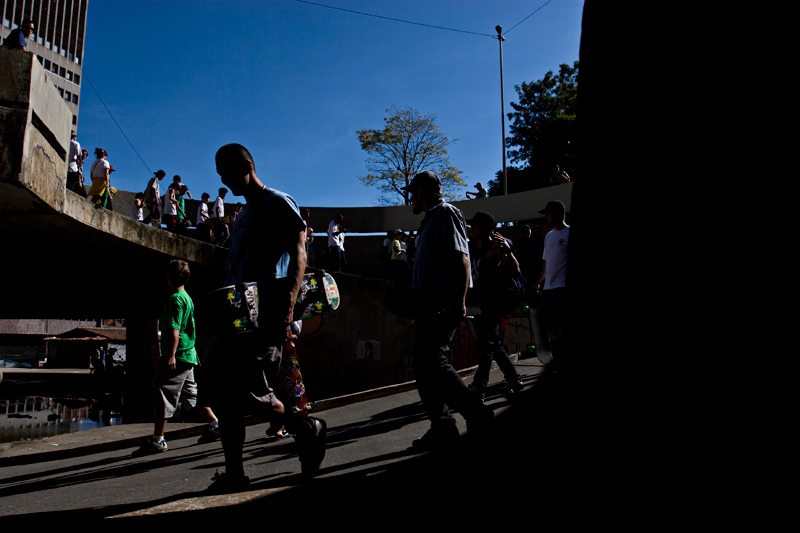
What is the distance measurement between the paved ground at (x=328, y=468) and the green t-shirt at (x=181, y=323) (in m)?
0.96

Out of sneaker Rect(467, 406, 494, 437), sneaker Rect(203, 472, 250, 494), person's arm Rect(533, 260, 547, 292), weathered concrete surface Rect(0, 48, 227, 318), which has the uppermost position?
weathered concrete surface Rect(0, 48, 227, 318)

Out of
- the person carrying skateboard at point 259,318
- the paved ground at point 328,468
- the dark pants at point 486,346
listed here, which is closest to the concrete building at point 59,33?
the paved ground at point 328,468

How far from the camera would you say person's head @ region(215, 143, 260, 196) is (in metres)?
3.13

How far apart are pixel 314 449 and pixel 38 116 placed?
5052 millimetres

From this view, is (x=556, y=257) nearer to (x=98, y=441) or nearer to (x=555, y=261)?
(x=555, y=261)

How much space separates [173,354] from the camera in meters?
5.28

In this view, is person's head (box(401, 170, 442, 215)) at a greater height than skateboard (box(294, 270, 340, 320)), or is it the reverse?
person's head (box(401, 170, 442, 215))

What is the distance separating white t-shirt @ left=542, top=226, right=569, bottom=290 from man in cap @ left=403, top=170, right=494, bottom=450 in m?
2.46

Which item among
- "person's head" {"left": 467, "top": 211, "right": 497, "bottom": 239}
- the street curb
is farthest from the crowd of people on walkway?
the street curb

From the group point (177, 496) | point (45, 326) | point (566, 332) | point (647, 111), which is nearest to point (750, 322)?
point (566, 332)

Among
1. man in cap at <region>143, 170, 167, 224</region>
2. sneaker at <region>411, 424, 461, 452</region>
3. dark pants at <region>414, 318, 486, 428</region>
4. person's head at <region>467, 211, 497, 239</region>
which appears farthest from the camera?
man in cap at <region>143, 170, 167, 224</region>

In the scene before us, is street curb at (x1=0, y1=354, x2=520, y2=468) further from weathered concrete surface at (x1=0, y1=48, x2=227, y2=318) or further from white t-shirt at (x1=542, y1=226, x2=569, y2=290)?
weathered concrete surface at (x1=0, y1=48, x2=227, y2=318)

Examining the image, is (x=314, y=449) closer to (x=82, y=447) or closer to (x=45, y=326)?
(x=82, y=447)

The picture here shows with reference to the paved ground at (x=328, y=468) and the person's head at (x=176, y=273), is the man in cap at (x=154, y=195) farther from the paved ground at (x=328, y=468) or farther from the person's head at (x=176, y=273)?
the person's head at (x=176, y=273)
